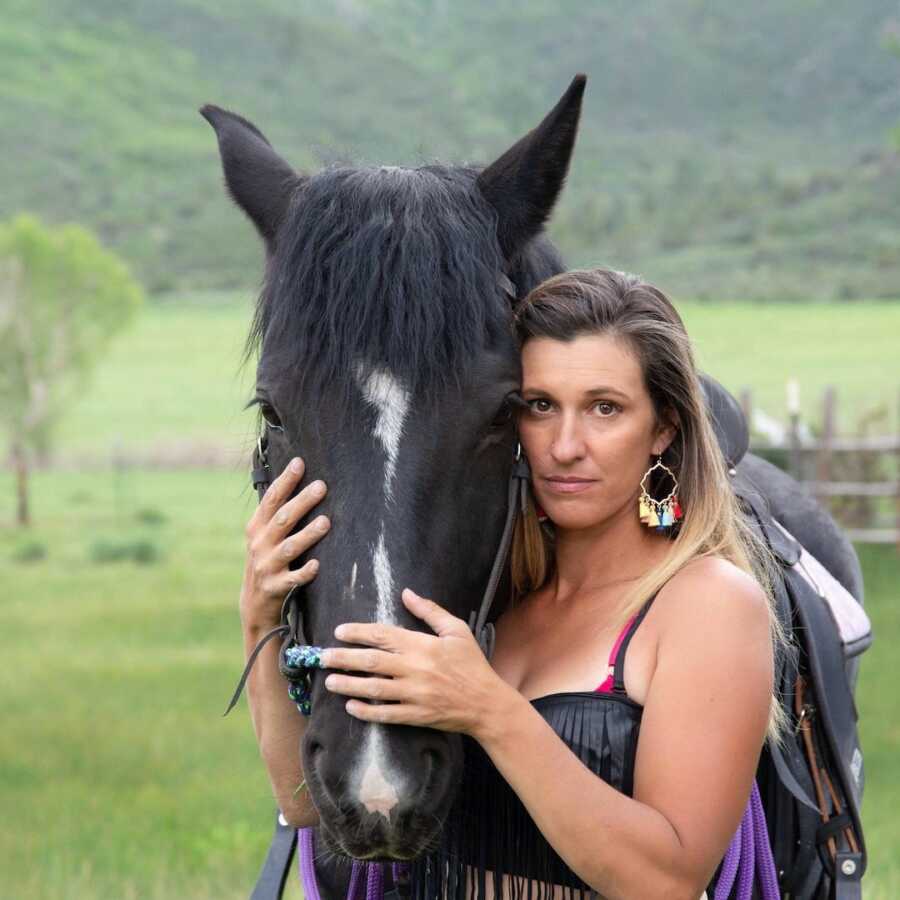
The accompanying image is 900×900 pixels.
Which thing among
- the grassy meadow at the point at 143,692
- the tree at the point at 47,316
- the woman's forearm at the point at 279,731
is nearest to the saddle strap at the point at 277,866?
the woman's forearm at the point at 279,731

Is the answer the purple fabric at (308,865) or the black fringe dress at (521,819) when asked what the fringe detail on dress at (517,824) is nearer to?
the black fringe dress at (521,819)

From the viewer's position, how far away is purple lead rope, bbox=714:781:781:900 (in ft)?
7.40

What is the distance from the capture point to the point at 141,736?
7.99 m

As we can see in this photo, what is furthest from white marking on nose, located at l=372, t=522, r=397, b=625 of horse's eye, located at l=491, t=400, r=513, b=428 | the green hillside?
the green hillside

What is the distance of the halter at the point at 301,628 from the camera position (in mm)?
1896

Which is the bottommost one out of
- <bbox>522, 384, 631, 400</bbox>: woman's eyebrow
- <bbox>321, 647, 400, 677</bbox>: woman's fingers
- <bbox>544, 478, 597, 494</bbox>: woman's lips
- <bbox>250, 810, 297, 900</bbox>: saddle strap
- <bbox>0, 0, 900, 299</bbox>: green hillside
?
<bbox>250, 810, 297, 900</bbox>: saddle strap

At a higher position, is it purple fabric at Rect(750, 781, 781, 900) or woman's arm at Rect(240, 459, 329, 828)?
woman's arm at Rect(240, 459, 329, 828)

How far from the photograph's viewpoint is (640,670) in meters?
1.97

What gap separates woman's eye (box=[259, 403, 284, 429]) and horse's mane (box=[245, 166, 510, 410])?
0.25 ft

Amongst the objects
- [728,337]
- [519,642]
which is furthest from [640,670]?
[728,337]

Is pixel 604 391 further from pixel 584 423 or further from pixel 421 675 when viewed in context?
pixel 421 675

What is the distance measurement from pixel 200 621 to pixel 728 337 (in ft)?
100

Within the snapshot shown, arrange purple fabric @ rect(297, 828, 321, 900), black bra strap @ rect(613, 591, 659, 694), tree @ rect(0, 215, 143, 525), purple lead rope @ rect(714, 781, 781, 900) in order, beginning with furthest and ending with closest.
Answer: tree @ rect(0, 215, 143, 525), purple fabric @ rect(297, 828, 321, 900), purple lead rope @ rect(714, 781, 781, 900), black bra strap @ rect(613, 591, 659, 694)

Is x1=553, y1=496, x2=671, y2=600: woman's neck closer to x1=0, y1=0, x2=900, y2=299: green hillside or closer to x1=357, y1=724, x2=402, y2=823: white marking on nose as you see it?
x1=357, y1=724, x2=402, y2=823: white marking on nose
